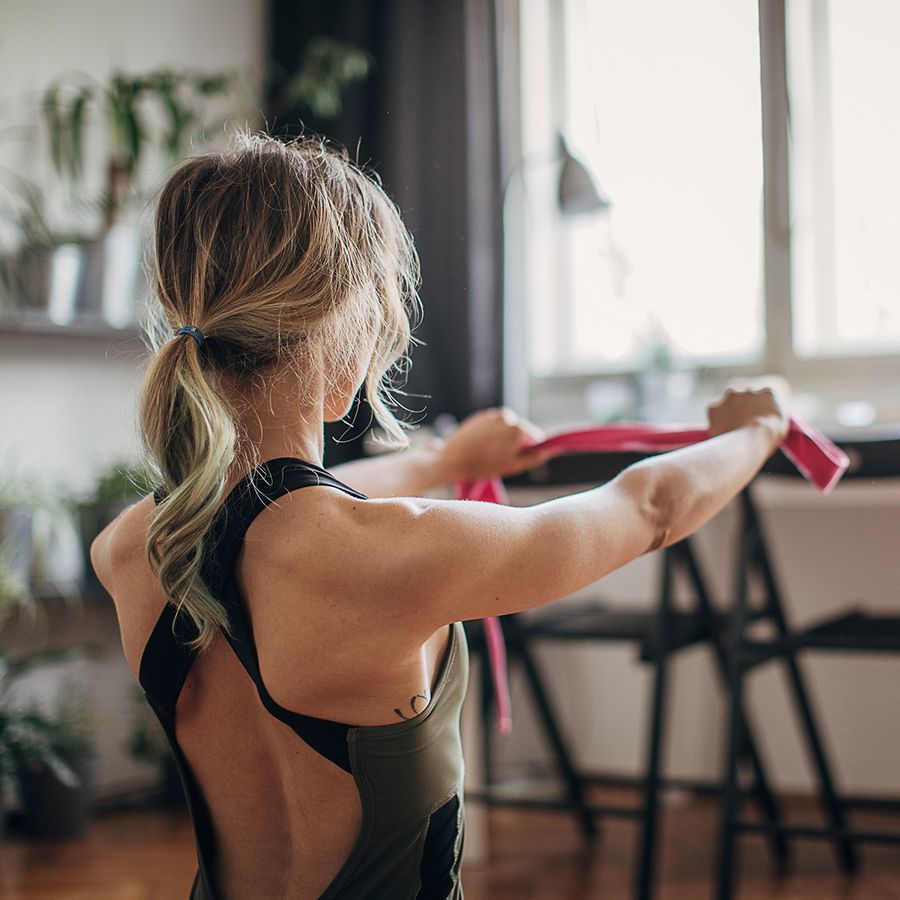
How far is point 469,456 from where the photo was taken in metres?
1.29

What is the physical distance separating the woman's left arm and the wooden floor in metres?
1.00

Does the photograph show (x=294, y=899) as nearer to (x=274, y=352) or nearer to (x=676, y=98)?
(x=274, y=352)

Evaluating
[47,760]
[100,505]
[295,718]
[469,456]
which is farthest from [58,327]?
[295,718]

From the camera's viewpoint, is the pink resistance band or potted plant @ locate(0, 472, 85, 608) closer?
the pink resistance band

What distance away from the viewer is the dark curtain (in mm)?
2725

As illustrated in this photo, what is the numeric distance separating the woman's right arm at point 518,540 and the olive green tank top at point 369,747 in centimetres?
7

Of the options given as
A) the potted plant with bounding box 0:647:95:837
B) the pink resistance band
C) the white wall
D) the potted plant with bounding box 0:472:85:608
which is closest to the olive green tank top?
the pink resistance band

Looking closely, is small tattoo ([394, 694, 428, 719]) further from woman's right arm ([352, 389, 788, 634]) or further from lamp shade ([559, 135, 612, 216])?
lamp shade ([559, 135, 612, 216])

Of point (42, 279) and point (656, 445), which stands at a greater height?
point (42, 279)

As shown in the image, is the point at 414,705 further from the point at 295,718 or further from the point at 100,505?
the point at 100,505

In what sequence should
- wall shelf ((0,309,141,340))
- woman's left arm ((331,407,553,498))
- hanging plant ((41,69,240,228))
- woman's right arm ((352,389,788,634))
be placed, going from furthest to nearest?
hanging plant ((41,69,240,228))
wall shelf ((0,309,141,340))
woman's left arm ((331,407,553,498))
woman's right arm ((352,389,788,634))

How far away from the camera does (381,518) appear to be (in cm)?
76

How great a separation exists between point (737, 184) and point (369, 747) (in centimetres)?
219

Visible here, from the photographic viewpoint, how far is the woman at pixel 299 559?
29.9 inches
